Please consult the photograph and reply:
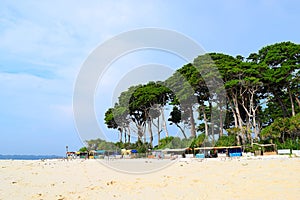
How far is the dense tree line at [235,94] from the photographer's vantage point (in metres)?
32.2

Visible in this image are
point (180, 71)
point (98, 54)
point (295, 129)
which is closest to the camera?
point (98, 54)

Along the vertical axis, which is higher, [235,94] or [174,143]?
[235,94]

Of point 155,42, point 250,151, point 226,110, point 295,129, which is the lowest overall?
point 250,151

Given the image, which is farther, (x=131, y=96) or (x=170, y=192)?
(x=131, y=96)

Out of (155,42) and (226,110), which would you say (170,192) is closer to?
(155,42)

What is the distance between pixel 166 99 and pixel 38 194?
35.1m

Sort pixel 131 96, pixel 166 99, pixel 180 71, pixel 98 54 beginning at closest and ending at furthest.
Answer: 1. pixel 98 54
2. pixel 180 71
3. pixel 166 99
4. pixel 131 96

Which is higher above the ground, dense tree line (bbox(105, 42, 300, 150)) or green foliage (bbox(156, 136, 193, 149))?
dense tree line (bbox(105, 42, 300, 150))

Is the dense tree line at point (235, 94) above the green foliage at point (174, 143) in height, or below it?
above

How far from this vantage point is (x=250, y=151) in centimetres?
2905

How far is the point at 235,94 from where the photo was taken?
1373 inches

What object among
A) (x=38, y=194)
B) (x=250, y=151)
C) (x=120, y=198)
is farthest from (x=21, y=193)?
(x=250, y=151)

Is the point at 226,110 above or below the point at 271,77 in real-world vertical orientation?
below

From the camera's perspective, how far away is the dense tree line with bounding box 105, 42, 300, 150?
32.2 m
